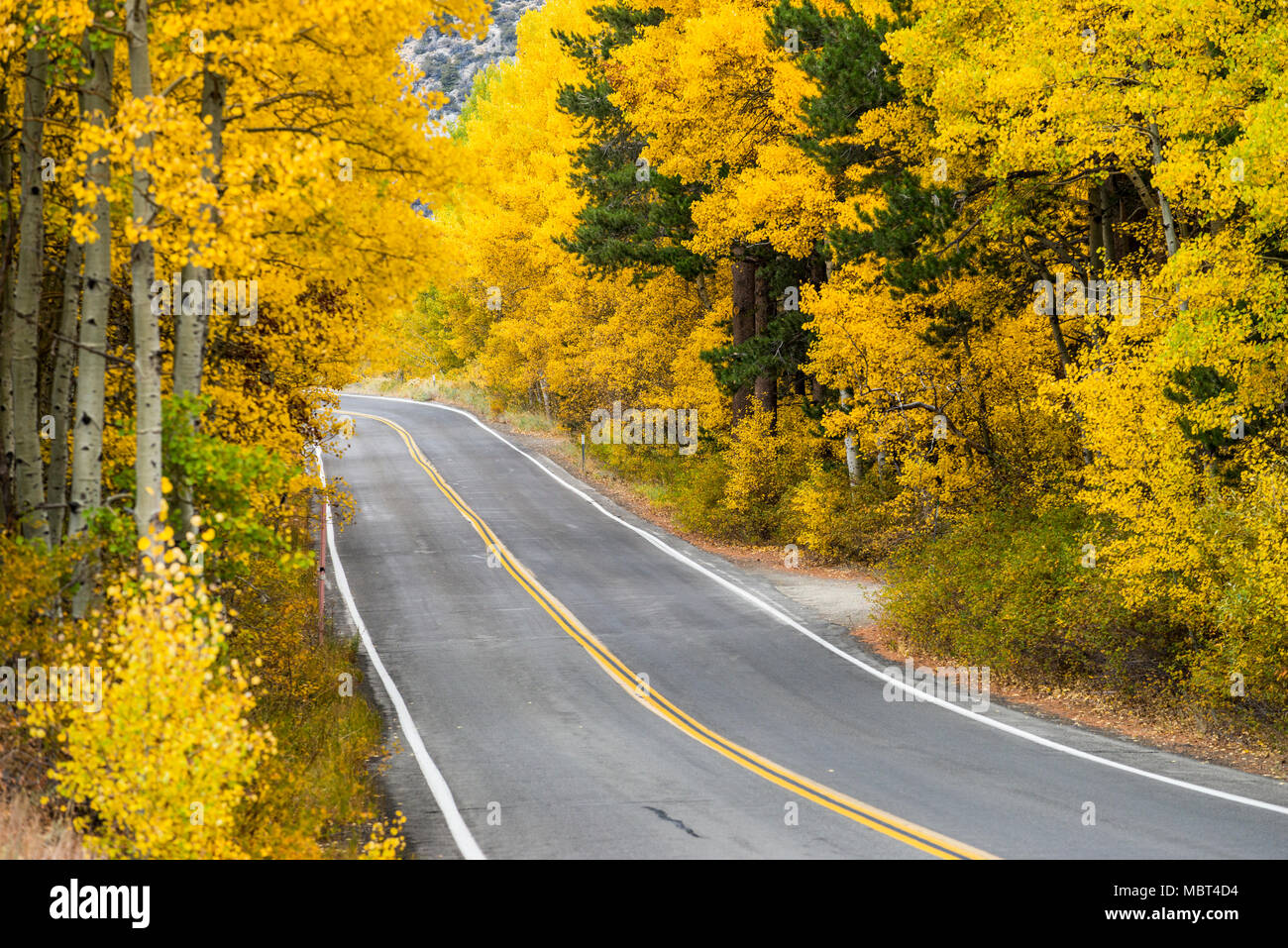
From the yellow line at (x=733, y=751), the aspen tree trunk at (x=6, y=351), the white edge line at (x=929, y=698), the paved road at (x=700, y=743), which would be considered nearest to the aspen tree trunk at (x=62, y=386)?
the aspen tree trunk at (x=6, y=351)

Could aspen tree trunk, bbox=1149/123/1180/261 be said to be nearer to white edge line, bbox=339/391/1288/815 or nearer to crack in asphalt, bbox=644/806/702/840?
white edge line, bbox=339/391/1288/815

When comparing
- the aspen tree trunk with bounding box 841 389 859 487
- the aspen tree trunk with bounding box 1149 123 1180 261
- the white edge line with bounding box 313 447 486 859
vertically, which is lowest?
the white edge line with bounding box 313 447 486 859

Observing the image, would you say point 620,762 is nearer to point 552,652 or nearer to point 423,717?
point 423,717

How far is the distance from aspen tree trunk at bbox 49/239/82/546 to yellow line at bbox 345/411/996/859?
825 centimetres

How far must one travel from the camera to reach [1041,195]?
67.5ft

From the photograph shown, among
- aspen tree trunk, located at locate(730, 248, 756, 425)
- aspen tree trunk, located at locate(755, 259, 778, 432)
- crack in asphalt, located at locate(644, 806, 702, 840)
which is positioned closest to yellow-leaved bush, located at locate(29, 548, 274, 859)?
crack in asphalt, located at locate(644, 806, 702, 840)

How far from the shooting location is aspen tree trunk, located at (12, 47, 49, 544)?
36.9ft

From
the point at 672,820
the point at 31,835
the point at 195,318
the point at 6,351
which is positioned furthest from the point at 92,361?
the point at 672,820

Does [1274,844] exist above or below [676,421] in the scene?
below

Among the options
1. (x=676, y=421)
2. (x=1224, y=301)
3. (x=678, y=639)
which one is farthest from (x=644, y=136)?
(x=1224, y=301)

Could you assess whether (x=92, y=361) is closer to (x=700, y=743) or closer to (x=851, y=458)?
(x=700, y=743)

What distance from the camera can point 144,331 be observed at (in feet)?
32.7

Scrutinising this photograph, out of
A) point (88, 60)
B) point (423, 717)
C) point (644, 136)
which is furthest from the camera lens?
point (644, 136)
